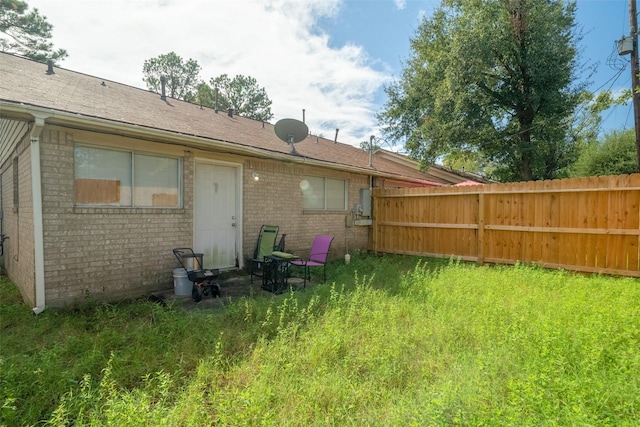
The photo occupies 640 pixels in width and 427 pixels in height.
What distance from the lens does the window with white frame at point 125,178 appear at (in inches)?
190

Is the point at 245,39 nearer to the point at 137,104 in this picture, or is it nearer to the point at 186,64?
the point at 137,104

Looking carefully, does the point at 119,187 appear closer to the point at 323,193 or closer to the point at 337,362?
the point at 337,362

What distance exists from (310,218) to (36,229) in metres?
5.60

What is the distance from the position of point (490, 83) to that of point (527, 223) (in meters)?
8.10

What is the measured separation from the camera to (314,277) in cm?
695

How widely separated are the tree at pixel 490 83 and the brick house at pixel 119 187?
23.2 feet

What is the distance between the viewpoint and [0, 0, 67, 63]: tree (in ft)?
47.9

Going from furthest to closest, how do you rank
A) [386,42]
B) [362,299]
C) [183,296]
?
[386,42] < [183,296] < [362,299]

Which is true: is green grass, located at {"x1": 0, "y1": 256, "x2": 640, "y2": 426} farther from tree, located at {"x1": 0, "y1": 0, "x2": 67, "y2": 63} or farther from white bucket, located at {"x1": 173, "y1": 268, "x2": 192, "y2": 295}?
tree, located at {"x1": 0, "y1": 0, "x2": 67, "y2": 63}

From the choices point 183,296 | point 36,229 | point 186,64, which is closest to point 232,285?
point 183,296

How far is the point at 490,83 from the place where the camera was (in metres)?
12.6

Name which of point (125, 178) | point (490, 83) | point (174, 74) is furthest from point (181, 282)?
point (174, 74)

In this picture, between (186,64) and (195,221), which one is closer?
(195,221)

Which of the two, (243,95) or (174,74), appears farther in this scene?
(243,95)
